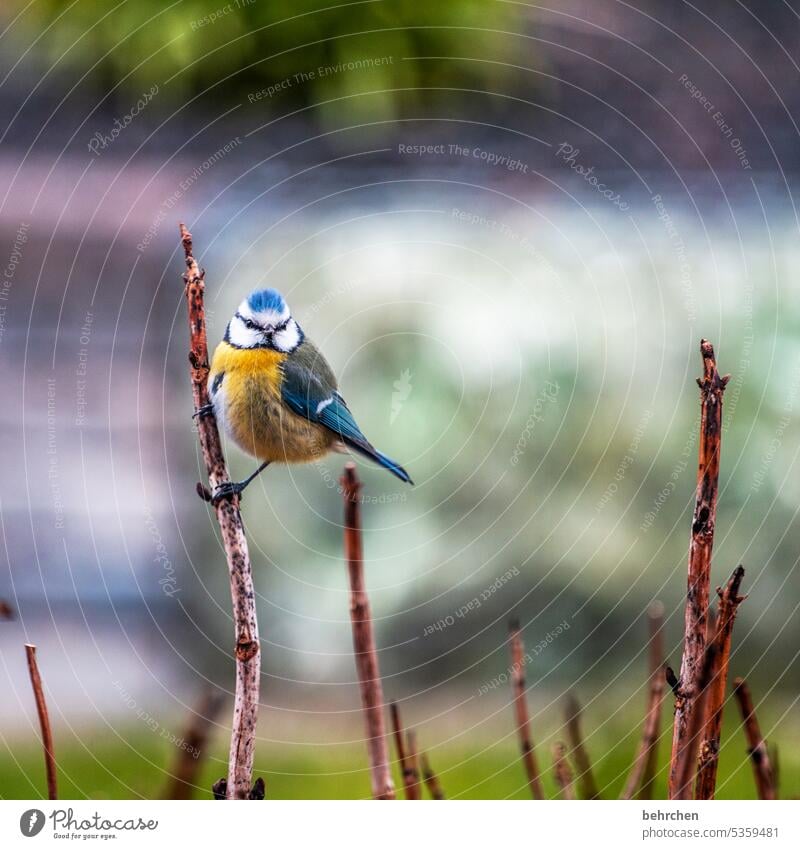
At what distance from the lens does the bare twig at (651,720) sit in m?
0.47

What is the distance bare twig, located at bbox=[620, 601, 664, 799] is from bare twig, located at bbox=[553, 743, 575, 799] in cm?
4

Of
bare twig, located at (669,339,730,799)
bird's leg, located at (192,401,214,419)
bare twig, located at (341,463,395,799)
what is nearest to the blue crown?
bird's leg, located at (192,401,214,419)

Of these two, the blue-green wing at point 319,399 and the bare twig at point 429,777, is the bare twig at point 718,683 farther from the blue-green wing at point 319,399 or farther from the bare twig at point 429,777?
the blue-green wing at point 319,399

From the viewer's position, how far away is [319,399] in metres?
0.70

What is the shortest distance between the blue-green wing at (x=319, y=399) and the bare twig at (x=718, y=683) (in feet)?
1.10

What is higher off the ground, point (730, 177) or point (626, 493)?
point (730, 177)

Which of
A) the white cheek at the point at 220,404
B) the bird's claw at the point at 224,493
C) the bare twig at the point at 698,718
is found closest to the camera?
the bare twig at the point at 698,718

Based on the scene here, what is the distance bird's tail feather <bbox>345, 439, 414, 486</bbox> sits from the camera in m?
0.70

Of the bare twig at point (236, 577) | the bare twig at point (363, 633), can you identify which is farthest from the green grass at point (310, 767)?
the bare twig at point (363, 633)
